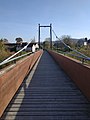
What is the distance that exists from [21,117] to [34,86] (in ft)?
9.22

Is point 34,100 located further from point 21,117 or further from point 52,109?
point 21,117

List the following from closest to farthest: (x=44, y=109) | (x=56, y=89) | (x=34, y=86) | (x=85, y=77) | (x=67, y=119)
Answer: (x=67, y=119) < (x=44, y=109) < (x=85, y=77) < (x=56, y=89) < (x=34, y=86)

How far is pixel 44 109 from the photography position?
184 inches

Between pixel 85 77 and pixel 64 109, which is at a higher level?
pixel 85 77

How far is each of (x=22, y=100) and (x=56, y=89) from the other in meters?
1.48

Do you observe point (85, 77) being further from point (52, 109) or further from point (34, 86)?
point (34, 86)

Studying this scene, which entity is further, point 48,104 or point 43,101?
point 43,101

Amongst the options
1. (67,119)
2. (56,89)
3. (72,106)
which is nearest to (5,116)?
(67,119)

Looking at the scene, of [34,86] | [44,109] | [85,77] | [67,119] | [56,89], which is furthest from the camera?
[34,86]

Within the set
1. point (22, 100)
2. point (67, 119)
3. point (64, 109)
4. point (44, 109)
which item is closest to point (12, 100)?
point (22, 100)

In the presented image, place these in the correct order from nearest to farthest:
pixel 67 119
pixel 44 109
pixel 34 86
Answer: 1. pixel 67 119
2. pixel 44 109
3. pixel 34 86

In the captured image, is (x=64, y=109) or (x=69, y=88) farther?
(x=69, y=88)

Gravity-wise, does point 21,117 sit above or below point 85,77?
below

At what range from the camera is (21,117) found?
422 cm
